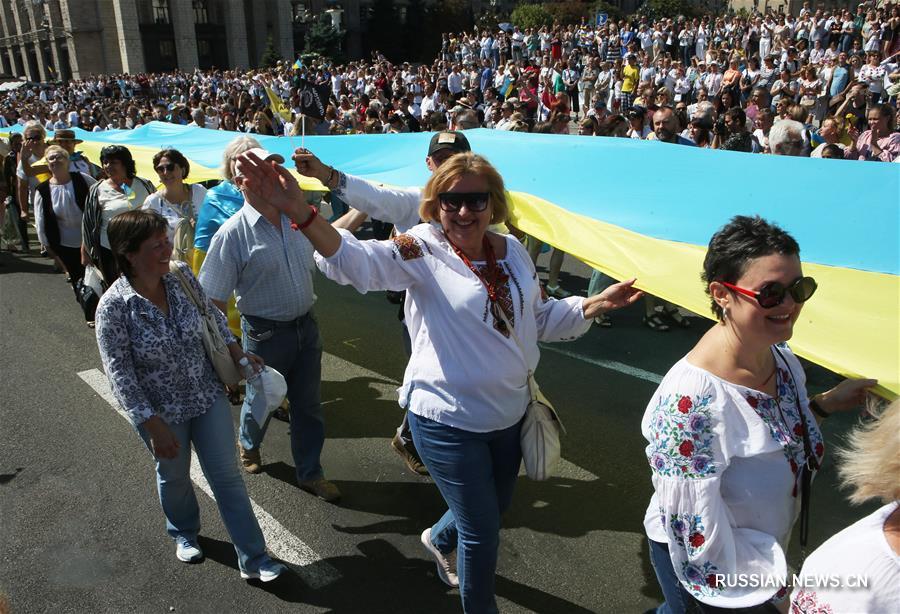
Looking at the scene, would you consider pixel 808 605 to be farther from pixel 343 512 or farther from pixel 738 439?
pixel 343 512

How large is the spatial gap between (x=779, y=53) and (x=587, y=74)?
4.76 metres

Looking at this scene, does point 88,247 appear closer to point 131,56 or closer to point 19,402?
point 19,402

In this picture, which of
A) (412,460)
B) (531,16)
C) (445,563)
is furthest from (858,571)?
(531,16)

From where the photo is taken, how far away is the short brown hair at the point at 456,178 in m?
2.52

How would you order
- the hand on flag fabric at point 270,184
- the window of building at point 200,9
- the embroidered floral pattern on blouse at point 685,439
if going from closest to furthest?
the embroidered floral pattern on blouse at point 685,439 → the hand on flag fabric at point 270,184 → the window of building at point 200,9

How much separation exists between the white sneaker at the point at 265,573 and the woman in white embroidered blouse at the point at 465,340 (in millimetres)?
1063

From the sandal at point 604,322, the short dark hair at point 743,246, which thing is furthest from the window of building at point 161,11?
the short dark hair at point 743,246

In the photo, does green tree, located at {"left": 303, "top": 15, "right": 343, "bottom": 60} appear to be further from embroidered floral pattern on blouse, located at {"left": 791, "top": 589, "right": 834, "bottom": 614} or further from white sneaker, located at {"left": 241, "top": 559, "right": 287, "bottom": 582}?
embroidered floral pattern on blouse, located at {"left": 791, "top": 589, "right": 834, "bottom": 614}

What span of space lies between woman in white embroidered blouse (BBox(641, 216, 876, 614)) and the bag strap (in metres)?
2.10

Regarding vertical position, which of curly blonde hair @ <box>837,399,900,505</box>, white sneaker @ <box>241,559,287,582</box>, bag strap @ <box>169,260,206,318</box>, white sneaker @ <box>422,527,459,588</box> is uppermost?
curly blonde hair @ <box>837,399,900,505</box>

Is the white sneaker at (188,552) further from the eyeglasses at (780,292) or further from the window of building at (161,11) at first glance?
the window of building at (161,11)

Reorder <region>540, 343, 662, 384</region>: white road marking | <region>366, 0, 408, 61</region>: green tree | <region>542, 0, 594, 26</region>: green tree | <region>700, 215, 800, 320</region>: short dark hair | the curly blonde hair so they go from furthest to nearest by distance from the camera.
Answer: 1. <region>366, 0, 408, 61</region>: green tree
2. <region>542, 0, 594, 26</region>: green tree
3. <region>540, 343, 662, 384</region>: white road marking
4. <region>700, 215, 800, 320</region>: short dark hair
5. the curly blonde hair

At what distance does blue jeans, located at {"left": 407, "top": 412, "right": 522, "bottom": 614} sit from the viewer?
2.51m

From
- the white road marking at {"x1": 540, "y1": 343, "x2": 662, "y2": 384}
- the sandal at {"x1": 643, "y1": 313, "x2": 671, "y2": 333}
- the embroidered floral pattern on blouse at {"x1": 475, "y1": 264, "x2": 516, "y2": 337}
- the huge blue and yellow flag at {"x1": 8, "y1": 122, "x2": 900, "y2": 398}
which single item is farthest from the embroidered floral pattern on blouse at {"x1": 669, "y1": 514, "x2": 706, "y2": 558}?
the sandal at {"x1": 643, "y1": 313, "x2": 671, "y2": 333}
